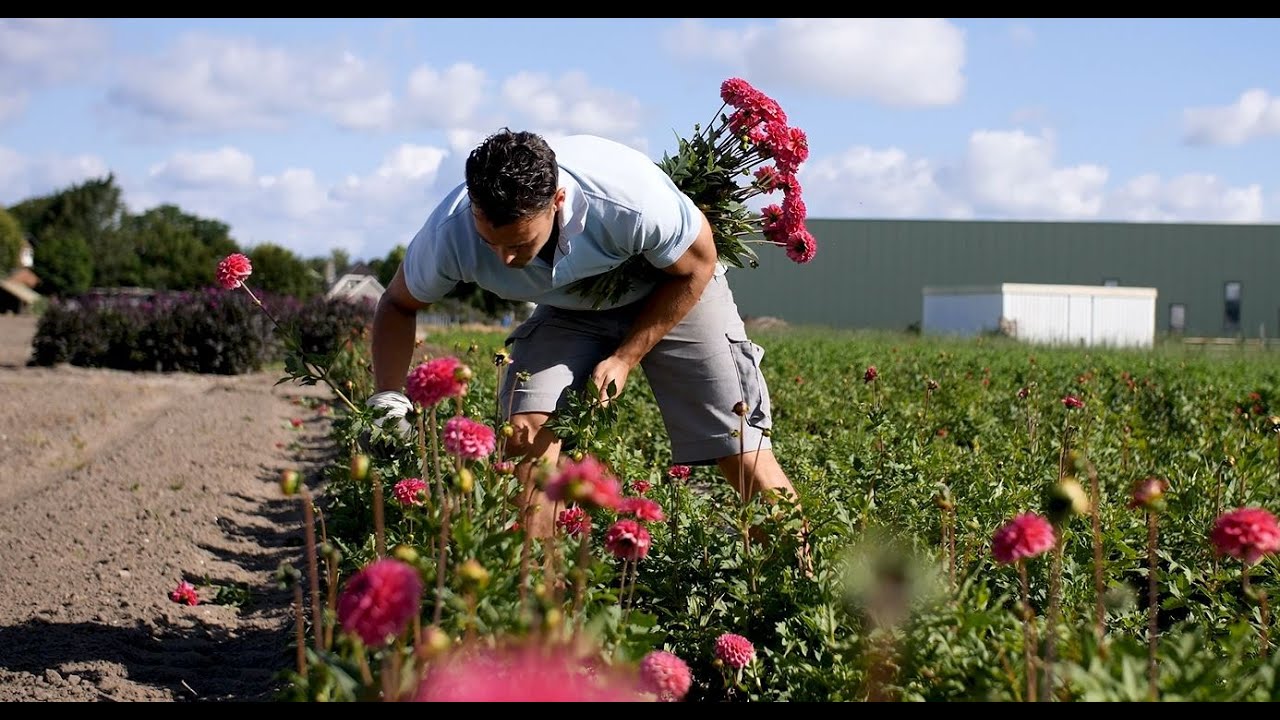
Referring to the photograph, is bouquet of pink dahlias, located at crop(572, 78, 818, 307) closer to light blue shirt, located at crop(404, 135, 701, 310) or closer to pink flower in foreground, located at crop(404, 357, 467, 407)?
light blue shirt, located at crop(404, 135, 701, 310)

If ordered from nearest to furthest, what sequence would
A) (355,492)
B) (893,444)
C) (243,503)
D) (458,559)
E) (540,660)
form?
(540,660) → (458,559) → (355,492) → (893,444) → (243,503)

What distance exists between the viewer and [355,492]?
12.0ft

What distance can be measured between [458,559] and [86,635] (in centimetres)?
233

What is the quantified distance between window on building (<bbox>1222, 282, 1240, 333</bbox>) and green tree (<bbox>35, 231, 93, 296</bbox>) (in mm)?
51886

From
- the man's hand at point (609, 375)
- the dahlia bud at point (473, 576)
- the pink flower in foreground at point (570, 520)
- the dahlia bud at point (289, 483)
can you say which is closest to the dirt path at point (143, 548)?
the pink flower in foreground at point (570, 520)

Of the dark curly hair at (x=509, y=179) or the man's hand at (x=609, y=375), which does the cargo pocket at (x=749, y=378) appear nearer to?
the man's hand at (x=609, y=375)

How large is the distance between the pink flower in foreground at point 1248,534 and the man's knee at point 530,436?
1.79m

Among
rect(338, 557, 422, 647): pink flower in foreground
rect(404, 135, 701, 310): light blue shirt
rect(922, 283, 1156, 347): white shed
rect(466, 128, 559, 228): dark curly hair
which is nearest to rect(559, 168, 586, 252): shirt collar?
rect(404, 135, 701, 310): light blue shirt

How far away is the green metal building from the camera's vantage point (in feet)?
141

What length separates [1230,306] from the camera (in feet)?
144

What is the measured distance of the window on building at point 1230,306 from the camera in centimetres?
4350

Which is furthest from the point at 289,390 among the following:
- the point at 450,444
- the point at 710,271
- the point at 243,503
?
the point at 450,444

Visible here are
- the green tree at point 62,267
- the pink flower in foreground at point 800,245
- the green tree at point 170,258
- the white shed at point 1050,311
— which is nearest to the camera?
the pink flower in foreground at point 800,245
